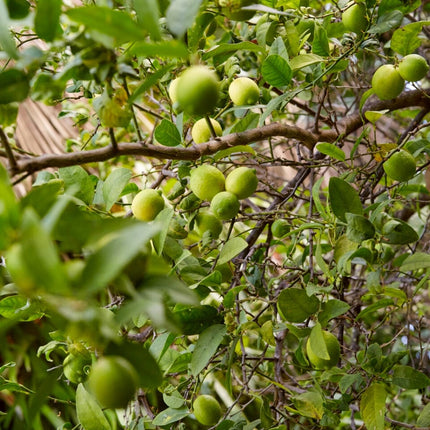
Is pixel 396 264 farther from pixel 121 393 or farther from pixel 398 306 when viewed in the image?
pixel 121 393

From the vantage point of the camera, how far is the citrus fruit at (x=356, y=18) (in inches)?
34.9

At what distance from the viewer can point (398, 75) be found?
86 cm

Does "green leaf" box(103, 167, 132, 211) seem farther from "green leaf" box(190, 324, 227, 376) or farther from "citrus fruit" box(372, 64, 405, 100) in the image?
"citrus fruit" box(372, 64, 405, 100)

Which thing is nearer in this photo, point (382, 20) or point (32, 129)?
point (382, 20)

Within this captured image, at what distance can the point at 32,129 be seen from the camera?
2070mm

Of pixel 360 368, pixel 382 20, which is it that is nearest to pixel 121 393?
pixel 360 368

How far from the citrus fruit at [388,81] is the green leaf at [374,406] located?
43 centimetres

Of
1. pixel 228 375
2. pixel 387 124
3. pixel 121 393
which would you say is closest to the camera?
pixel 121 393

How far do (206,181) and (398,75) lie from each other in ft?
1.11

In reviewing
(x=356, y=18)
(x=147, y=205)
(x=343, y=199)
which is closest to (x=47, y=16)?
(x=147, y=205)

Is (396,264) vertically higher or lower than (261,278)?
lower

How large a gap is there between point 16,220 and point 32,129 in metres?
1.79

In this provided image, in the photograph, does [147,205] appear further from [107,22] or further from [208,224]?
[107,22]

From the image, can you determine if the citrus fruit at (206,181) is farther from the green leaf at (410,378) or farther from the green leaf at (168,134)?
the green leaf at (410,378)
